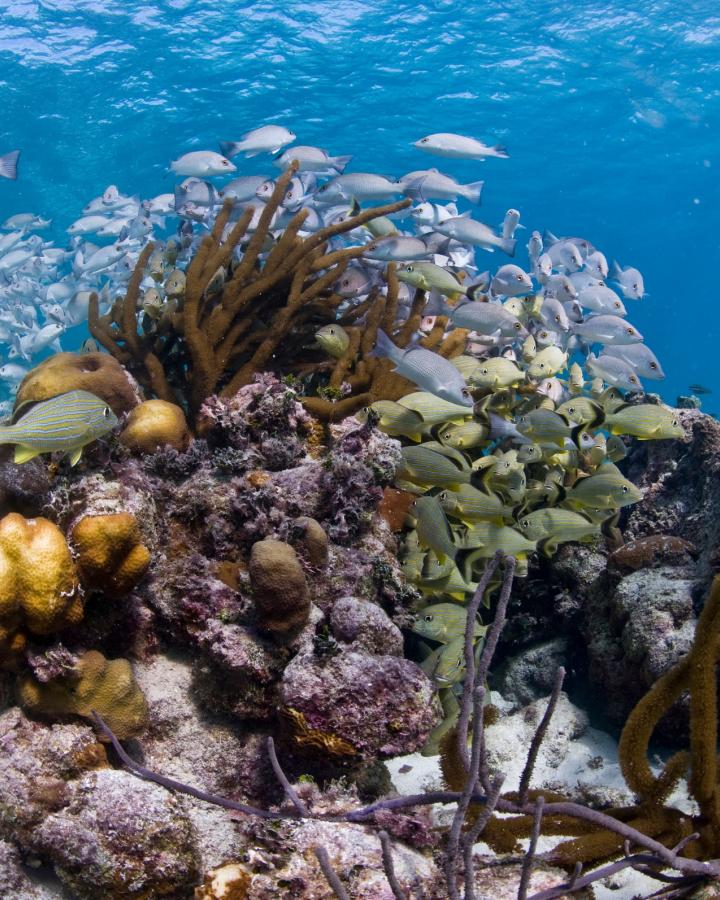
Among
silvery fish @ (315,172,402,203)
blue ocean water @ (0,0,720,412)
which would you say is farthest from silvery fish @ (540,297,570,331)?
blue ocean water @ (0,0,720,412)

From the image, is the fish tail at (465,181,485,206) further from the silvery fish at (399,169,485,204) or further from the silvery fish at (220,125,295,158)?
the silvery fish at (220,125,295,158)

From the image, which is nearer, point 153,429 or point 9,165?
point 153,429

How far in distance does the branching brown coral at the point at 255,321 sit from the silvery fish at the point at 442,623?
1.78 m

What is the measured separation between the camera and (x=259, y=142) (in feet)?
26.4

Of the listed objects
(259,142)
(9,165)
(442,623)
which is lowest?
(442,623)

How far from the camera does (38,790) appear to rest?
2.44m

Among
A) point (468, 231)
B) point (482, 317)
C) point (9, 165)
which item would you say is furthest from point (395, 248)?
point (9, 165)

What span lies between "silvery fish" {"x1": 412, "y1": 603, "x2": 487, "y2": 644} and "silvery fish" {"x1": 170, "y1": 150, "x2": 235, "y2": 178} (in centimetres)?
641

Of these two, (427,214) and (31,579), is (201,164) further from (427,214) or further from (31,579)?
(31,579)

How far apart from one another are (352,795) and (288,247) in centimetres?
431

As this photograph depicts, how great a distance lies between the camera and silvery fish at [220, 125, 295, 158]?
790 centimetres

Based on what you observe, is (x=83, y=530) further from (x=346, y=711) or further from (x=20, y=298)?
(x=20, y=298)

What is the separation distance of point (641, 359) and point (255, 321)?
12.8 feet

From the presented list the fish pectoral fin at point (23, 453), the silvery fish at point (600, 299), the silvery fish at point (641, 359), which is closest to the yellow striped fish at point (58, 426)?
the fish pectoral fin at point (23, 453)
